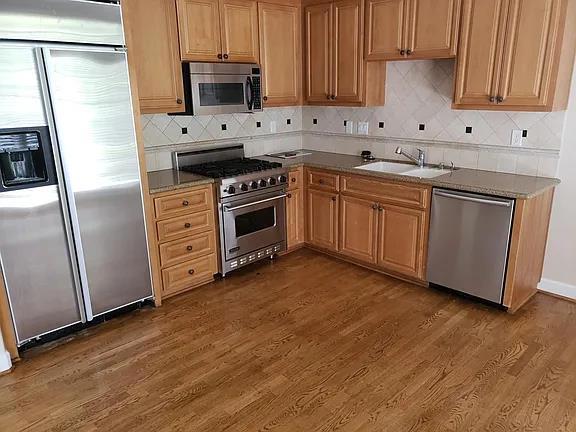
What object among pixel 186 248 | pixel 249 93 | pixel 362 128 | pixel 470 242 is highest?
pixel 249 93

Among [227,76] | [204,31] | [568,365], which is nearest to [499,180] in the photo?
[568,365]

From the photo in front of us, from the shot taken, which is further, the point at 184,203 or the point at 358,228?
the point at 358,228

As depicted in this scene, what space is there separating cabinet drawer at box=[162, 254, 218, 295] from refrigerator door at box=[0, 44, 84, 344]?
27.1 inches

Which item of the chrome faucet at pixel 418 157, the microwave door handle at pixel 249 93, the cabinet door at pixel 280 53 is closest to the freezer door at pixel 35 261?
the microwave door handle at pixel 249 93

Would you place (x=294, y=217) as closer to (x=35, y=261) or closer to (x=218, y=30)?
(x=218, y=30)

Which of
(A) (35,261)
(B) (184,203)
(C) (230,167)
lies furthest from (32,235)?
(C) (230,167)

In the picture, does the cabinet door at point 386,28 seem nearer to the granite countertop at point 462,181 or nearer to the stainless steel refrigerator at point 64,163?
the granite countertop at point 462,181

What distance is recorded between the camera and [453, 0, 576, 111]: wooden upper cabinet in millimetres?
2783

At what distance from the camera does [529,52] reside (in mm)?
2865

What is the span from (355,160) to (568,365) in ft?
7.87

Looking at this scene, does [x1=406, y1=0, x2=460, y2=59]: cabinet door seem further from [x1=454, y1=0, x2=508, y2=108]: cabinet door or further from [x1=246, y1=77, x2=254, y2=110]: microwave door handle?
[x1=246, y1=77, x2=254, y2=110]: microwave door handle

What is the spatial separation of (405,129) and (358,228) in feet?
3.36

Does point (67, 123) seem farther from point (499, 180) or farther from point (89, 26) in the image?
point (499, 180)

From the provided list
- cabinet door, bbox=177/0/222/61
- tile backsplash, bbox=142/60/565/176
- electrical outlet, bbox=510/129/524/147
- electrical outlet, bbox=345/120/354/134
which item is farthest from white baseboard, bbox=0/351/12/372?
electrical outlet, bbox=510/129/524/147
